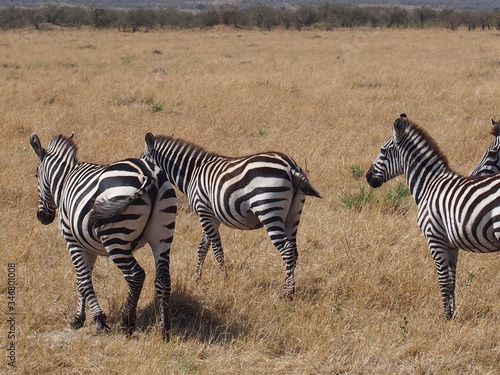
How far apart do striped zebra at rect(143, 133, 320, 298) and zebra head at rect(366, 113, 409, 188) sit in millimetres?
769

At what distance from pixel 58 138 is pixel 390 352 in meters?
2.95

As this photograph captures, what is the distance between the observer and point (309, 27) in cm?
4588

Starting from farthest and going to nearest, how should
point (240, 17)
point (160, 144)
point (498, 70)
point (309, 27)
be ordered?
point (240, 17) → point (309, 27) → point (498, 70) → point (160, 144)

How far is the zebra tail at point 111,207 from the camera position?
4.01 m

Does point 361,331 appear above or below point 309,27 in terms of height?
below

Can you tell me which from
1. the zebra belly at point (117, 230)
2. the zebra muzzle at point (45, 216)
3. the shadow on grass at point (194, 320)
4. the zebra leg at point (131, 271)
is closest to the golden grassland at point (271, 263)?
the shadow on grass at point (194, 320)

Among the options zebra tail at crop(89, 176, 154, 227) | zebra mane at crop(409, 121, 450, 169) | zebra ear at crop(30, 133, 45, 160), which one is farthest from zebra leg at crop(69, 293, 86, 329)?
zebra mane at crop(409, 121, 450, 169)

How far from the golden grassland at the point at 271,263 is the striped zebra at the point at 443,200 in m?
0.50

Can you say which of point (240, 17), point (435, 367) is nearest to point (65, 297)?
point (435, 367)

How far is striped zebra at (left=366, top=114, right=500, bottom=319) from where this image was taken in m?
4.16

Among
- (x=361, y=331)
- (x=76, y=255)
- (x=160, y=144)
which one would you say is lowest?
(x=361, y=331)

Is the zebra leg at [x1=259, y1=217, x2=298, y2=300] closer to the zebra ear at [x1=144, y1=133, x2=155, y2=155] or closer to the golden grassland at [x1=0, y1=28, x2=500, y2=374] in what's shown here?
the golden grassland at [x1=0, y1=28, x2=500, y2=374]

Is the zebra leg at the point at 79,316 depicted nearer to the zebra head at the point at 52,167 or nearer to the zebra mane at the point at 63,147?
the zebra head at the point at 52,167

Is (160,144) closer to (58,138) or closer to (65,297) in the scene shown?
(58,138)
